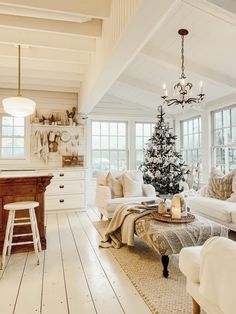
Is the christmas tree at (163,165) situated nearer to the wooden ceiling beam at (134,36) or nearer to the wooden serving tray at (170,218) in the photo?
the wooden ceiling beam at (134,36)

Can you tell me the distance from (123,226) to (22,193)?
146cm

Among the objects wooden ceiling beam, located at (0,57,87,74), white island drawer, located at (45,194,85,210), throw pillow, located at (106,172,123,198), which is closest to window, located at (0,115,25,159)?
white island drawer, located at (45,194,85,210)

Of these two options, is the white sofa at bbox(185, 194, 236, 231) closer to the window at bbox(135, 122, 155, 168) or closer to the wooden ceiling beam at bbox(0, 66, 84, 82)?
the window at bbox(135, 122, 155, 168)

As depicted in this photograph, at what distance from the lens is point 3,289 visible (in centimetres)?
239

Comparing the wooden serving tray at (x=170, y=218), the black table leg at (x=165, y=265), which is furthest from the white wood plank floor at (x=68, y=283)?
the wooden serving tray at (x=170, y=218)

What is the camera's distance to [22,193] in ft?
11.3

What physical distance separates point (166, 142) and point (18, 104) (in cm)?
354

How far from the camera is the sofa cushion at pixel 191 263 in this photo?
5.45ft

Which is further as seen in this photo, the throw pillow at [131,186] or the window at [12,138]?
the window at [12,138]

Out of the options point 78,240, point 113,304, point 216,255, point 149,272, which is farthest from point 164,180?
point 216,255

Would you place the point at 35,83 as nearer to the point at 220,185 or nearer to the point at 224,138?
the point at 224,138

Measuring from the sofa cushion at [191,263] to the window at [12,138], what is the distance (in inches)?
199

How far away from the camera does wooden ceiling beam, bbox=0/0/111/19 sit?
2.48 m

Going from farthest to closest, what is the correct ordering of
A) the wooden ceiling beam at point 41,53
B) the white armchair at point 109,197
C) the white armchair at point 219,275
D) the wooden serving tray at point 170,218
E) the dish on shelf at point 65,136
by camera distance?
the dish on shelf at point 65,136 < the white armchair at point 109,197 < the wooden ceiling beam at point 41,53 < the wooden serving tray at point 170,218 < the white armchair at point 219,275
